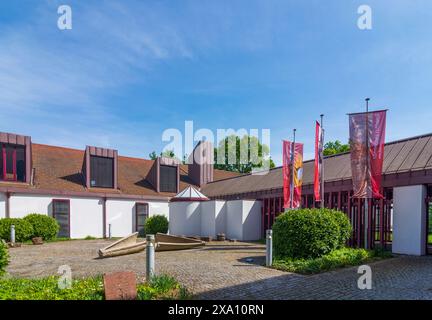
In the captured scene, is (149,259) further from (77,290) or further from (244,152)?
(244,152)

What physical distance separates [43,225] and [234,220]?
1127 cm

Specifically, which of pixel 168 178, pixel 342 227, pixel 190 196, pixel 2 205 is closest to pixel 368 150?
pixel 342 227

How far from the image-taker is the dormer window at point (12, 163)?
19734 millimetres

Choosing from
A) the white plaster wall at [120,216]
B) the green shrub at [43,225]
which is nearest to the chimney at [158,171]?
the white plaster wall at [120,216]

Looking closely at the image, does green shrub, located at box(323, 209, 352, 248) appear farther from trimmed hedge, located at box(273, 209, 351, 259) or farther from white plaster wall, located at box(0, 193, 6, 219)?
white plaster wall, located at box(0, 193, 6, 219)

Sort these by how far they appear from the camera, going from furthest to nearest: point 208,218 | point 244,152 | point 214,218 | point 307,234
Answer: point 244,152 < point 208,218 < point 214,218 < point 307,234

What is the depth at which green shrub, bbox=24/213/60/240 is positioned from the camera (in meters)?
18.9

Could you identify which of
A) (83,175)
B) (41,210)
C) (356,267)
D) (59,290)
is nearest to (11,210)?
(41,210)

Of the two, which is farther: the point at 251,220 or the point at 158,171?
the point at 158,171

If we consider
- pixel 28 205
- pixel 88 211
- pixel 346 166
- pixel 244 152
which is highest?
pixel 244 152

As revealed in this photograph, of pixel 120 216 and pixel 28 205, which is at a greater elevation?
pixel 28 205

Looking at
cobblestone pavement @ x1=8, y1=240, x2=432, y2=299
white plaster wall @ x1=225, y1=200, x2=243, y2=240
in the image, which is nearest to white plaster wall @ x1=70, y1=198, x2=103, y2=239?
cobblestone pavement @ x1=8, y1=240, x2=432, y2=299

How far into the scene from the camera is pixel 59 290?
21.9 ft

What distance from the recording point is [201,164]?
31.4m
